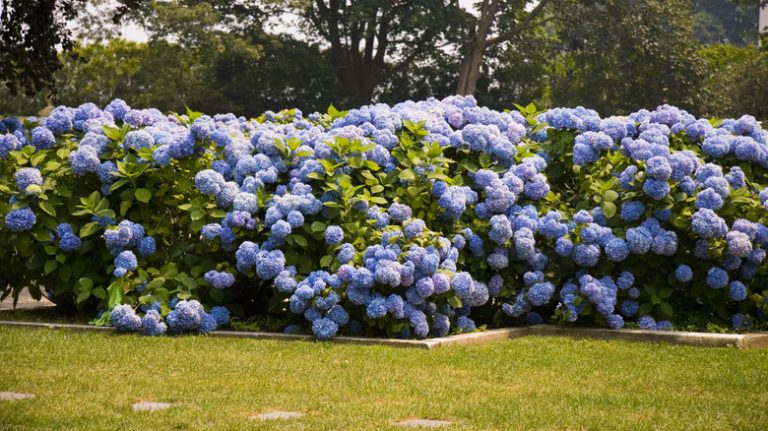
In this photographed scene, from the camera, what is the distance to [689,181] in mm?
7727

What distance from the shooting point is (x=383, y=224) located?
25.1 ft

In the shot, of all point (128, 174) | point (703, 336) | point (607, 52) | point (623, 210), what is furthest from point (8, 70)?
point (607, 52)

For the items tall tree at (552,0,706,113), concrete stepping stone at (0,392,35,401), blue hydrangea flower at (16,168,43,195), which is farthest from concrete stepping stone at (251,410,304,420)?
tall tree at (552,0,706,113)

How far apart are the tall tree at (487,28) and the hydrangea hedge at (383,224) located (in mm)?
28347

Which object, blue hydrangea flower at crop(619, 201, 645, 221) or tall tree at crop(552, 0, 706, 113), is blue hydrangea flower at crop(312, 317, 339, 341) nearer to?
blue hydrangea flower at crop(619, 201, 645, 221)

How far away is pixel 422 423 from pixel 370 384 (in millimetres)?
966

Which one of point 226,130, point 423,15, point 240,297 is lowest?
point 240,297

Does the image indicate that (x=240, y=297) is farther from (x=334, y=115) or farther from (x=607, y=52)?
(x=607, y=52)

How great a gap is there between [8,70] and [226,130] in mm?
2385

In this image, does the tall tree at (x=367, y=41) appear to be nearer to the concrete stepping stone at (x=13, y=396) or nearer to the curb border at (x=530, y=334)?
the curb border at (x=530, y=334)

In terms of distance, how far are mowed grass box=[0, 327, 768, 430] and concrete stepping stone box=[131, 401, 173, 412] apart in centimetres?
5

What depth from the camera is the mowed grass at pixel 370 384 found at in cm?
485

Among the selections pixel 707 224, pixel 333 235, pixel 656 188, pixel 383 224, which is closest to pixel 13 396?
pixel 333 235

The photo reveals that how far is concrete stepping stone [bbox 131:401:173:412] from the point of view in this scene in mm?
4996
